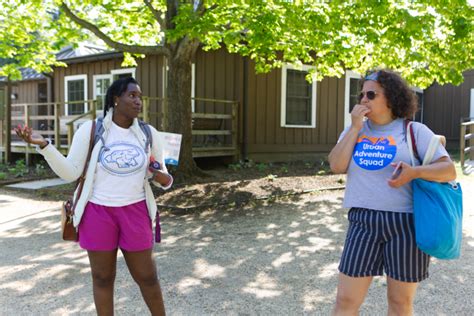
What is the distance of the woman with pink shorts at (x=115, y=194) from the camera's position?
2801mm

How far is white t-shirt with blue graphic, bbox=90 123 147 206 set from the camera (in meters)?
2.82

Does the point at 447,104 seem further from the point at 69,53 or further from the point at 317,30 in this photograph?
the point at 69,53

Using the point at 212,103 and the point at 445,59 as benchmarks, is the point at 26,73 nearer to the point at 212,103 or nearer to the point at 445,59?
the point at 212,103

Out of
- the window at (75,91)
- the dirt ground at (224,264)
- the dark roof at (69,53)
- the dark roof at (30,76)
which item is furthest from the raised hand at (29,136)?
the dark roof at (30,76)

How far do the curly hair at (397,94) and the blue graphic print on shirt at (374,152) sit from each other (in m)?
0.19

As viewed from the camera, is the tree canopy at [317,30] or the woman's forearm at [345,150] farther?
the tree canopy at [317,30]

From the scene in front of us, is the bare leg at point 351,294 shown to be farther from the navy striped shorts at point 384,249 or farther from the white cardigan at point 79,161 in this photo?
the white cardigan at point 79,161

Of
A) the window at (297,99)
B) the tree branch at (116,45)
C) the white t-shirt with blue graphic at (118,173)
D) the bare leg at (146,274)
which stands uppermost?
the tree branch at (116,45)

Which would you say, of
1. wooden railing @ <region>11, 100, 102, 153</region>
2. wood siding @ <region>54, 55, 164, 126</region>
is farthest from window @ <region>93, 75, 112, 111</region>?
wooden railing @ <region>11, 100, 102, 153</region>

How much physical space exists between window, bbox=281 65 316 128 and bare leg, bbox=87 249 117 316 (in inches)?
439

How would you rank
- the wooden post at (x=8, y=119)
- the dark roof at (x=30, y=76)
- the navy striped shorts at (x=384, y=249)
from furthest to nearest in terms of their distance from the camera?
1. the dark roof at (x=30, y=76)
2. the wooden post at (x=8, y=119)
3. the navy striped shorts at (x=384, y=249)

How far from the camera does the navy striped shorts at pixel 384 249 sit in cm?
243

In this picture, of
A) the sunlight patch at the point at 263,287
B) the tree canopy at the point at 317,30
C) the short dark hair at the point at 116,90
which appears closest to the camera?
the short dark hair at the point at 116,90

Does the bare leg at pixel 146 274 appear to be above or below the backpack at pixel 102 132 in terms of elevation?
below
